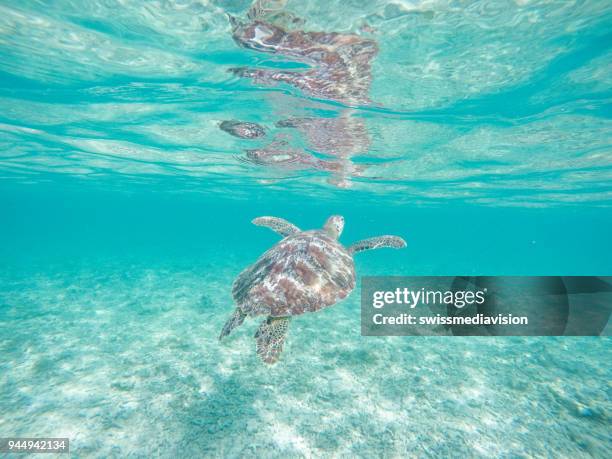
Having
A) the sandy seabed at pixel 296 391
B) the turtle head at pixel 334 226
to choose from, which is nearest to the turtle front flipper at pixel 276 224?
the turtle head at pixel 334 226

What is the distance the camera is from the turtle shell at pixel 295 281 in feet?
19.2

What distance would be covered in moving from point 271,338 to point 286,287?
122 cm

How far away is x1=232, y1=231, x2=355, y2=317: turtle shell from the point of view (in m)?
5.86

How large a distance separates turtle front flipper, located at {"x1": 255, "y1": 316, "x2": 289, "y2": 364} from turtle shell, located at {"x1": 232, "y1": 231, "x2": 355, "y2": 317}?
758 millimetres

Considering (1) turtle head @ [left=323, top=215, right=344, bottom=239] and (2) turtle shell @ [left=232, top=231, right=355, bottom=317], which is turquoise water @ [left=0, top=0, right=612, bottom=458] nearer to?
(2) turtle shell @ [left=232, top=231, right=355, bottom=317]

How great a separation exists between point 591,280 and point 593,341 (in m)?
5.66

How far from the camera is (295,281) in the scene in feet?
20.1

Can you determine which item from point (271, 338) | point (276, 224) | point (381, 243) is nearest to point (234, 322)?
point (271, 338)

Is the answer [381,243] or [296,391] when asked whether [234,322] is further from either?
[381,243]

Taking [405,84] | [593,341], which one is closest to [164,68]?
[405,84]

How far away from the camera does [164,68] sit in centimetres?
952

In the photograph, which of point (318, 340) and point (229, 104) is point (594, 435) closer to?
point (318, 340)

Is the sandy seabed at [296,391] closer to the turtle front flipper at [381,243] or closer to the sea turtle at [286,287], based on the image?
the sea turtle at [286,287]

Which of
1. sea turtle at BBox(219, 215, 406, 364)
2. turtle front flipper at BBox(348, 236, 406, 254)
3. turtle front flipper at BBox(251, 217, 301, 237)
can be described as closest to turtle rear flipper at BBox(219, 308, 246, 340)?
sea turtle at BBox(219, 215, 406, 364)
